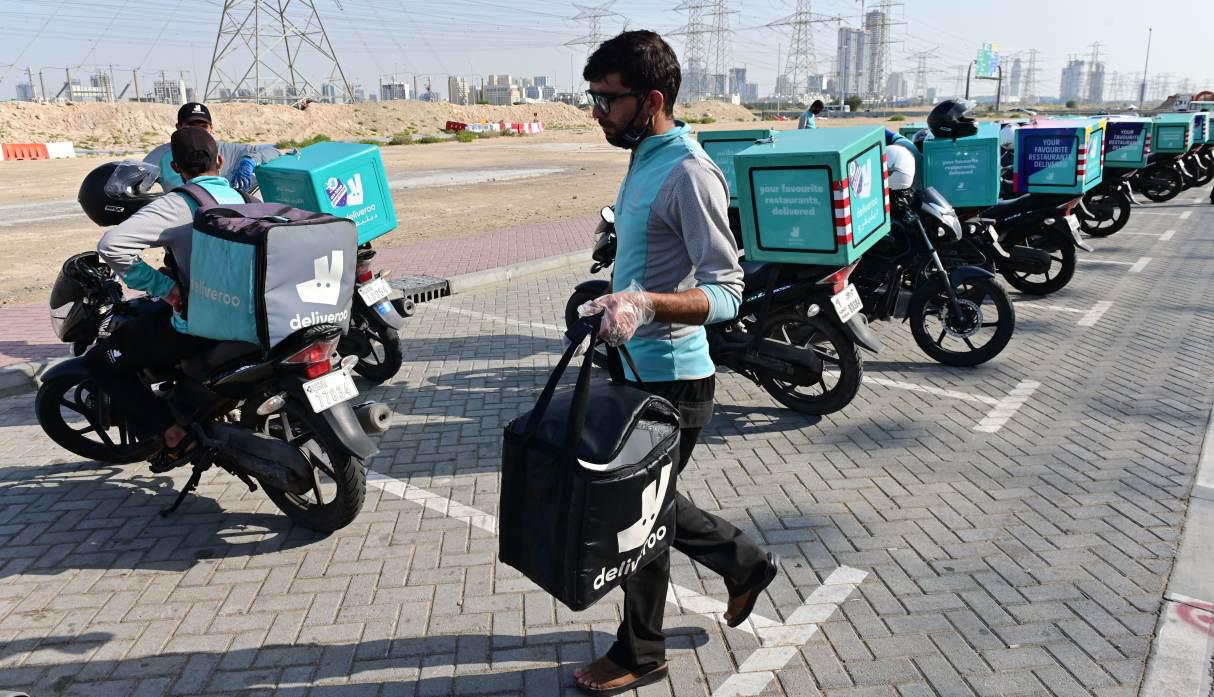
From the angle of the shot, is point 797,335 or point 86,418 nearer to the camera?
point 86,418

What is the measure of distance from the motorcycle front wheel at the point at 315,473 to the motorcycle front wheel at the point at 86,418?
0.70m

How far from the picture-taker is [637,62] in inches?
90.2

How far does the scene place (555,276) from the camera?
10.0 m

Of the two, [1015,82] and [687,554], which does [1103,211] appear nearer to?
[687,554]

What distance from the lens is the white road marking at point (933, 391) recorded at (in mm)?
5547

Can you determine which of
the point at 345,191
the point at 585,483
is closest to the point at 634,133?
the point at 585,483

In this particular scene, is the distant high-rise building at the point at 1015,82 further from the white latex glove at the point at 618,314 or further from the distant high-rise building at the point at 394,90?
the white latex glove at the point at 618,314

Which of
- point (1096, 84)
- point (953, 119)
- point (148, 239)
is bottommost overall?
point (148, 239)

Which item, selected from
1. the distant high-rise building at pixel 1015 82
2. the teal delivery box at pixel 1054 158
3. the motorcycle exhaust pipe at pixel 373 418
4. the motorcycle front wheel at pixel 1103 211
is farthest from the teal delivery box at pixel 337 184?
the distant high-rise building at pixel 1015 82

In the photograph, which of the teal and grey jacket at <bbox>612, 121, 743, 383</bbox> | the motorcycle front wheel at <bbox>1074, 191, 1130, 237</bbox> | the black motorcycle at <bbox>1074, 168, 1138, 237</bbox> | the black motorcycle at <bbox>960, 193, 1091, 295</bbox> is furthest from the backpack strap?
the motorcycle front wheel at <bbox>1074, 191, 1130, 237</bbox>

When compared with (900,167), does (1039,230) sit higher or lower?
lower

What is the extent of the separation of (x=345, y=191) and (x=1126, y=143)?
1059cm

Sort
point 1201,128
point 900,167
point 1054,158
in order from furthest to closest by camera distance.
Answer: point 1201,128, point 1054,158, point 900,167

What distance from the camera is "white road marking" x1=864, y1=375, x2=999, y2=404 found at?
18.2 ft
